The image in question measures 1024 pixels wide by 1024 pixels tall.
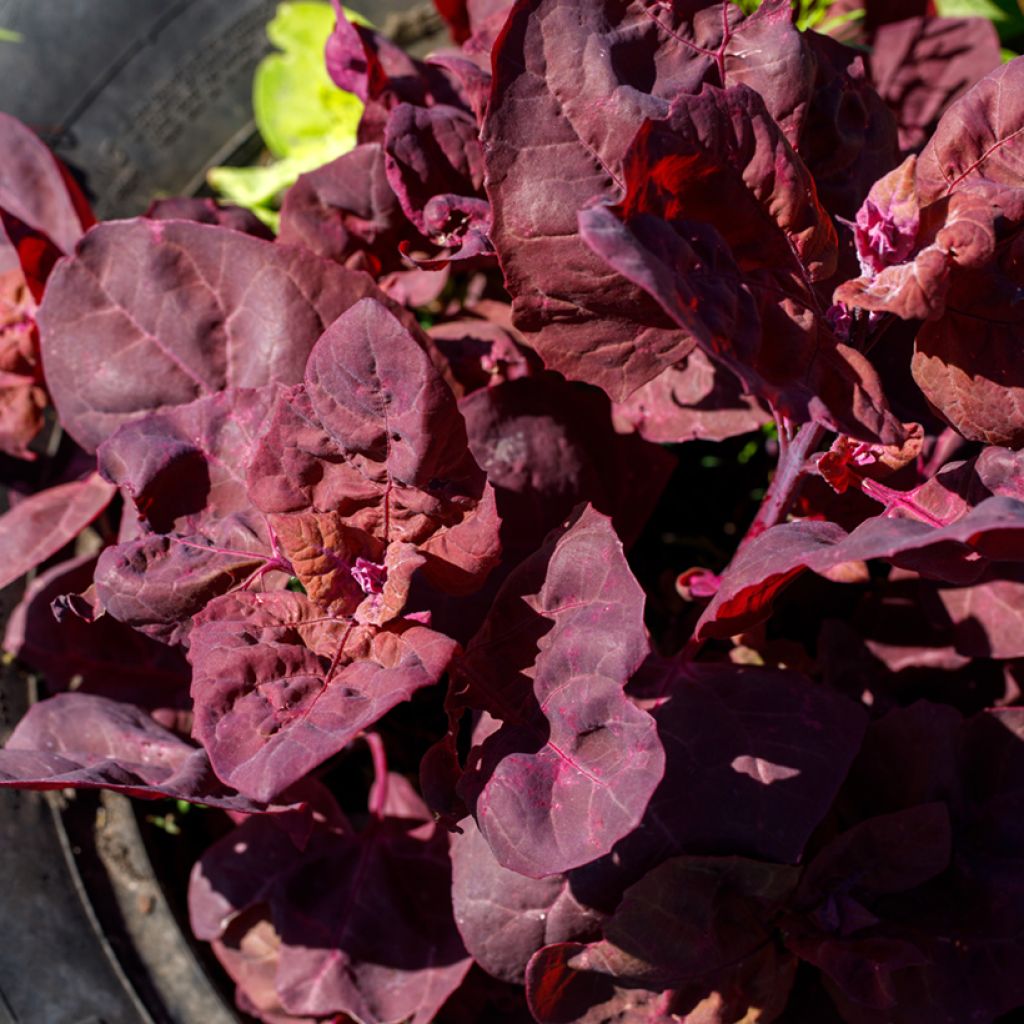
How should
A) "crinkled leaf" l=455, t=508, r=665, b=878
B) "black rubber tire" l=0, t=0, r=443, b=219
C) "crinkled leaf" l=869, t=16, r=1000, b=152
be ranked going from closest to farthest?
"crinkled leaf" l=455, t=508, r=665, b=878 < "crinkled leaf" l=869, t=16, r=1000, b=152 < "black rubber tire" l=0, t=0, r=443, b=219

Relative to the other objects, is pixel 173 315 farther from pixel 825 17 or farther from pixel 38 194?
pixel 825 17

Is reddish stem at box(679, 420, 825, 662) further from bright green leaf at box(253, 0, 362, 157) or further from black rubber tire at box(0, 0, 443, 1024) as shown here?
bright green leaf at box(253, 0, 362, 157)

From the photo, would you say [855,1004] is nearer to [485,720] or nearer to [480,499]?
[485,720]

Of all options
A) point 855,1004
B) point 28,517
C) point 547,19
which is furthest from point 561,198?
point 855,1004

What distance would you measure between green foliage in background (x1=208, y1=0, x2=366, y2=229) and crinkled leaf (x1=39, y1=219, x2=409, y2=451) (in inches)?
23.2

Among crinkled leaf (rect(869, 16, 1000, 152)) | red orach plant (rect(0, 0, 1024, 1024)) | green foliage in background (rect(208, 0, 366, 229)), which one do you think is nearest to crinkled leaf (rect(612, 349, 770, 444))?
red orach plant (rect(0, 0, 1024, 1024))

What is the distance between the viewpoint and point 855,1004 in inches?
36.2

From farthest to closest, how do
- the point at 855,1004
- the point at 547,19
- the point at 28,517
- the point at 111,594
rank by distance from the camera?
the point at 28,517 → the point at 855,1004 → the point at 111,594 → the point at 547,19

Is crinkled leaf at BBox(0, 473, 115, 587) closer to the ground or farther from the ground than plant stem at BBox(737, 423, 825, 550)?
farther from the ground

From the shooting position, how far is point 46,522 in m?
1.02

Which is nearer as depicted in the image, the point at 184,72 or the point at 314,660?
the point at 314,660

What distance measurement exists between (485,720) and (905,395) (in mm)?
478

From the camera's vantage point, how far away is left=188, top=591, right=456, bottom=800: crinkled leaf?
647mm

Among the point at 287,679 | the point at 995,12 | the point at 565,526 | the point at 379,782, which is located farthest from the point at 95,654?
the point at 995,12
